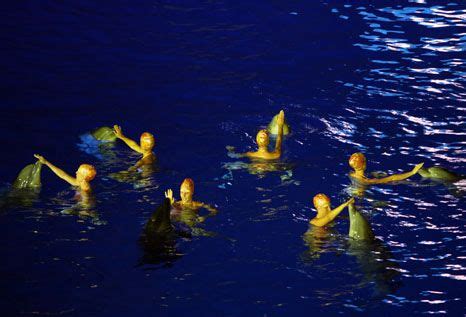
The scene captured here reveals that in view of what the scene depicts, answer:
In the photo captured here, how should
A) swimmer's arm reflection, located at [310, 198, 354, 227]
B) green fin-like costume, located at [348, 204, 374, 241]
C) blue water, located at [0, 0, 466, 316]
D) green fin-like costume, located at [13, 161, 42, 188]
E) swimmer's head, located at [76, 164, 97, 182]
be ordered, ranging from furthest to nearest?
green fin-like costume, located at [13, 161, 42, 188] → swimmer's head, located at [76, 164, 97, 182] → swimmer's arm reflection, located at [310, 198, 354, 227] → green fin-like costume, located at [348, 204, 374, 241] → blue water, located at [0, 0, 466, 316]

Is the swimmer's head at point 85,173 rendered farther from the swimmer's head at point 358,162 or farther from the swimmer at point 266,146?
the swimmer's head at point 358,162

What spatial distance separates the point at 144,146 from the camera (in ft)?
35.8

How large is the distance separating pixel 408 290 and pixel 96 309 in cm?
335

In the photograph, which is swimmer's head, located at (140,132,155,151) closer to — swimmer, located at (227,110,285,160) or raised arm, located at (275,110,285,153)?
swimmer, located at (227,110,285,160)

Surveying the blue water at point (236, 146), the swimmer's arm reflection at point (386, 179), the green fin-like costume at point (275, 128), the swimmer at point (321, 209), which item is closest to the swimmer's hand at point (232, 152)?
the blue water at point (236, 146)

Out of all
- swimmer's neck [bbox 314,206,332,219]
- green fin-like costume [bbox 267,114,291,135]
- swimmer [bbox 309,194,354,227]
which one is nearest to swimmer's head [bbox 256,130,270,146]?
green fin-like costume [bbox 267,114,291,135]

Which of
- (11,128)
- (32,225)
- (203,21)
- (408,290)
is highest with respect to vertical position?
(203,21)

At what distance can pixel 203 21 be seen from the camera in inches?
681

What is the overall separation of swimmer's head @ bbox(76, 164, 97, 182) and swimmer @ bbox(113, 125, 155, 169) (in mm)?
1099

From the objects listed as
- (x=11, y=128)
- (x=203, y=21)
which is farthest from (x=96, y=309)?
(x=203, y=21)

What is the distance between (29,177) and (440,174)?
18.8ft

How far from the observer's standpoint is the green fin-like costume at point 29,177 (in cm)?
980

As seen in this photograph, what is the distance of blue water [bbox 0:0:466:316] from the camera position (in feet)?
26.0

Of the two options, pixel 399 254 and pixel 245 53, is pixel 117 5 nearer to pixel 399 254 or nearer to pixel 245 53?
pixel 245 53
